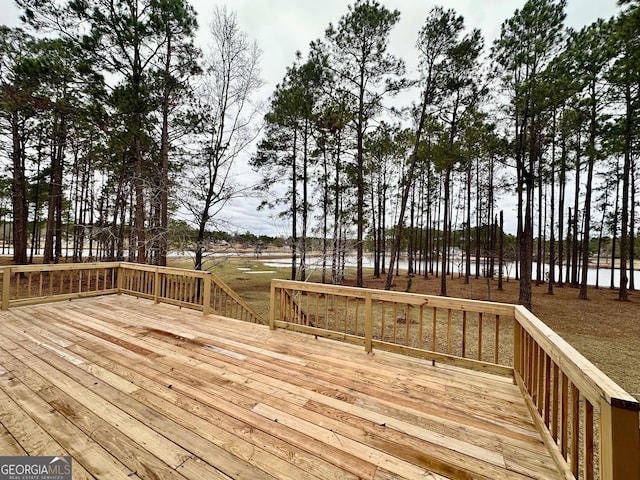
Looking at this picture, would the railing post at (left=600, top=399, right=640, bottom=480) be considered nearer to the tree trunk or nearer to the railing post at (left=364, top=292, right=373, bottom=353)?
the railing post at (left=364, top=292, right=373, bottom=353)

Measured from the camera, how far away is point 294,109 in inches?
427

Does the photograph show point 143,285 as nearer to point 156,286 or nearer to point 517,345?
point 156,286

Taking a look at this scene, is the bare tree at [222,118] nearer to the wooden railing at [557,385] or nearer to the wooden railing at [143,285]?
the wooden railing at [143,285]

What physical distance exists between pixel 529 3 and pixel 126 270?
1387cm

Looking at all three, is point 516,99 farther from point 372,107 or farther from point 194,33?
point 194,33

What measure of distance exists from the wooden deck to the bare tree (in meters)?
6.37

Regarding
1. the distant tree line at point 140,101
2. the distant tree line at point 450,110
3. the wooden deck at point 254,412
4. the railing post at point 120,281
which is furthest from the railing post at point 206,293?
the distant tree line at point 450,110

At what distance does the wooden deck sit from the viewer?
151 cm

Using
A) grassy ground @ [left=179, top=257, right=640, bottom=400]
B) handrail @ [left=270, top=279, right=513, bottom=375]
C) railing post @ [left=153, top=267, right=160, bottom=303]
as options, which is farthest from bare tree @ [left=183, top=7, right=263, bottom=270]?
handrail @ [left=270, top=279, right=513, bottom=375]

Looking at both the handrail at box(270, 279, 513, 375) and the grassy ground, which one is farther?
the grassy ground

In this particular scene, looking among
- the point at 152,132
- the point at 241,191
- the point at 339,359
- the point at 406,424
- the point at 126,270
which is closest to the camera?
the point at 406,424

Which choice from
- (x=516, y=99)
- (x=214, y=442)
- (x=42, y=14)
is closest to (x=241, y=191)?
(x=42, y=14)

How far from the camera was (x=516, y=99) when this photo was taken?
8.58m

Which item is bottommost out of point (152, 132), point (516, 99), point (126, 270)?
point (126, 270)
